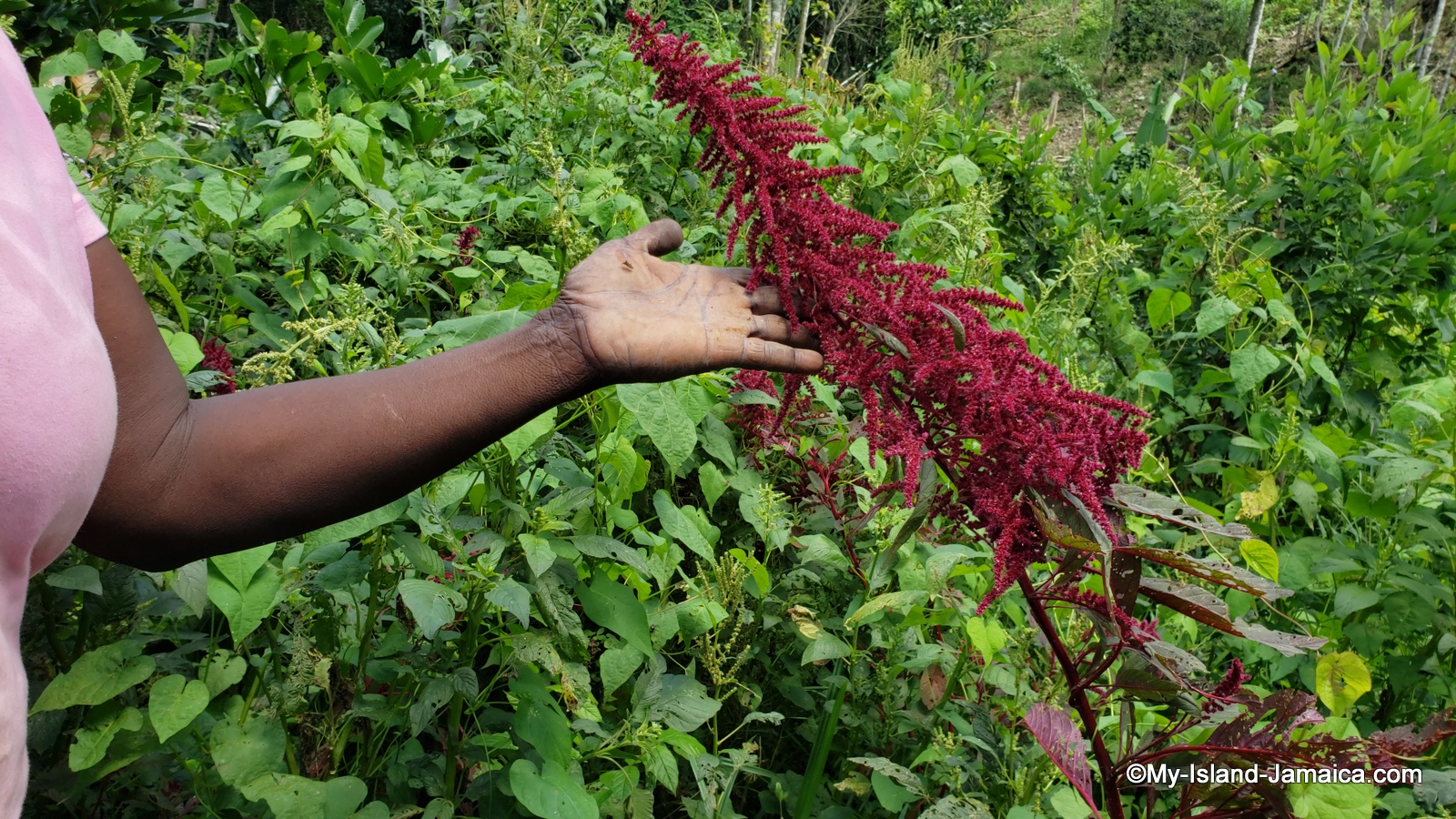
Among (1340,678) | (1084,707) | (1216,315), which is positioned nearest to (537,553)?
(1084,707)

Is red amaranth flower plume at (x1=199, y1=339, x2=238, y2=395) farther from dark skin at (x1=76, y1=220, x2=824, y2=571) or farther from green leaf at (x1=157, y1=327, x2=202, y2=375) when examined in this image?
dark skin at (x1=76, y1=220, x2=824, y2=571)

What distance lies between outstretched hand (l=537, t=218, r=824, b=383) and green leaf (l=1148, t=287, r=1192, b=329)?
200 cm

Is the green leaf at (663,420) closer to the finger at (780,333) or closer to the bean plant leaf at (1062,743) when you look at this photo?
the finger at (780,333)

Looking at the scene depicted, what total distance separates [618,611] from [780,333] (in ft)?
1.62

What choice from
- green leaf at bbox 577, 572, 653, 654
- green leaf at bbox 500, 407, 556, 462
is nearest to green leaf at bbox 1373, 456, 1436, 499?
green leaf at bbox 577, 572, 653, 654

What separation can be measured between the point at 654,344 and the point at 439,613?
0.43 m

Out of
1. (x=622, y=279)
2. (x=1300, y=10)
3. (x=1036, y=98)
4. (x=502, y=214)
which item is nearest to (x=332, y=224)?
(x=502, y=214)

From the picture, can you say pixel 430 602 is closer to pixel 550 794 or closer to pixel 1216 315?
pixel 550 794

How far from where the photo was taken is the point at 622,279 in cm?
121

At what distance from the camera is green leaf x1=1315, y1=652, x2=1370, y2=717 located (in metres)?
1.62

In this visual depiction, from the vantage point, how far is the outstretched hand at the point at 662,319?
3.71ft

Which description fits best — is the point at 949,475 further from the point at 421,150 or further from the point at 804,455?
the point at 421,150

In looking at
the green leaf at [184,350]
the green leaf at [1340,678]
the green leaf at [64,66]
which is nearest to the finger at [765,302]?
the green leaf at [184,350]

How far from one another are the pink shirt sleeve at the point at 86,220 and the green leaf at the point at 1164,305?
264cm
